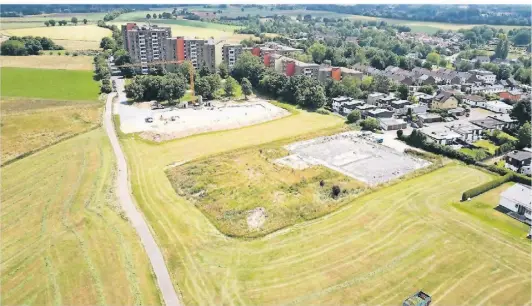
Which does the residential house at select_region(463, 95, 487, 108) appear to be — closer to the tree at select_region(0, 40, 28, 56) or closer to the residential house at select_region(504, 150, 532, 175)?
the residential house at select_region(504, 150, 532, 175)

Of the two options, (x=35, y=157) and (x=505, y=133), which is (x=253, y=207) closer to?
(x=35, y=157)

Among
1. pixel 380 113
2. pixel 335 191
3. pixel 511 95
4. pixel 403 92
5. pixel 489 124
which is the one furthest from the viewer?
pixel 511 95

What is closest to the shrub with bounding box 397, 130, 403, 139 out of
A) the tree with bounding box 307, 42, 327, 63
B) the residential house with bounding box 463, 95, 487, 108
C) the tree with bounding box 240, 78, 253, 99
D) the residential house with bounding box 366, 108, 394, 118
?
the residential house with bounding box 366, 108, 394, 118

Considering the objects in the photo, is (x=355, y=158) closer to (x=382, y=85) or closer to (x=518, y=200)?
(x=518, y=200)

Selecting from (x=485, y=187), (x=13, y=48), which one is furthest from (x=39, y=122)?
(x=13, y=48)

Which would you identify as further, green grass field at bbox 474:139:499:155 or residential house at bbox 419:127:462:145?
residential house at bbox 419:127:462:145

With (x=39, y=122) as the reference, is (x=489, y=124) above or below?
above

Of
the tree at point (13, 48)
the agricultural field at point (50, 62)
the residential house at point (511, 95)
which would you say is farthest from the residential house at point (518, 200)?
the tree at point (13, 48)
